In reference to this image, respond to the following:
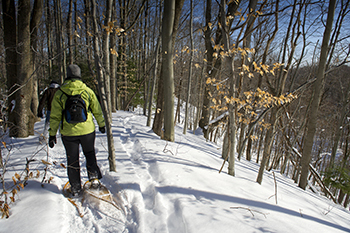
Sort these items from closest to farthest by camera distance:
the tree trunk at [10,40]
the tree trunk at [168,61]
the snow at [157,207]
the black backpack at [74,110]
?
the snow at [157,207]
the black backpack at [74,110]
the tree trunk at [168,61]
the tree trunk at [10,40]

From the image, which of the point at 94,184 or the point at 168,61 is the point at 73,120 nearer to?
the point at 94,184

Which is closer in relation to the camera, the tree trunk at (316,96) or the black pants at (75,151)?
the black pants at (75,151)

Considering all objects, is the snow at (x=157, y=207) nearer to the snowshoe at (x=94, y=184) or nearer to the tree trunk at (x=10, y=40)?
the snowshoe at (x=94, y=184)

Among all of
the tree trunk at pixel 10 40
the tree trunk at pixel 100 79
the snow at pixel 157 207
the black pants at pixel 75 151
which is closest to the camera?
the snow at pixel 157 207

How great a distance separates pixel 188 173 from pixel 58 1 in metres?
12.0

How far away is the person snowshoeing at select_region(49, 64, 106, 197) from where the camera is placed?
235cm

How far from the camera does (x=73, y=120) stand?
232 centimetres

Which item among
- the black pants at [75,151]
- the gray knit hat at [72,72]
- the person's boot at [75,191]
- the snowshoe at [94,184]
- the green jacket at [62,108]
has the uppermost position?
the gray knit hat at [72,72]

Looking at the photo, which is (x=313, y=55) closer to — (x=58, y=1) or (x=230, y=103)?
(x=230, y=103)

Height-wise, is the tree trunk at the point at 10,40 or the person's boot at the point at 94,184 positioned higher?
the tree trunk at the point at 10,40

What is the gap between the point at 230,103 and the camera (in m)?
3.50

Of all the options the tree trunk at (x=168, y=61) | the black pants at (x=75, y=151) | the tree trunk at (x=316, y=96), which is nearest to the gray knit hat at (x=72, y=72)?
the black pants at (x=75, y=151)

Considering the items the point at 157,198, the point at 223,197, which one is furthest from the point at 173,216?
the point at 223,197

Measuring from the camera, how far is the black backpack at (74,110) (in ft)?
7.59
